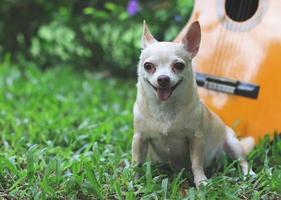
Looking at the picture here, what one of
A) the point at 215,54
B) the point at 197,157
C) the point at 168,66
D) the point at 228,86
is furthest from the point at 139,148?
the point at 215,54

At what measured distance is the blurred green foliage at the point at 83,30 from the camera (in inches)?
231

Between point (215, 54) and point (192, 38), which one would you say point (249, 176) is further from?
point (215, 54)

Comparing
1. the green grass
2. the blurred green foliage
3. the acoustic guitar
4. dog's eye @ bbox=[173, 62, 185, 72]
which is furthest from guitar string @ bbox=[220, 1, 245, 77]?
the blurred green foliage

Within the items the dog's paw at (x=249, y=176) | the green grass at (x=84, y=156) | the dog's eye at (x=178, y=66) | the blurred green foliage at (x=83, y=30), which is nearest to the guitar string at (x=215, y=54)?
the green grass at (x=84, y=156)

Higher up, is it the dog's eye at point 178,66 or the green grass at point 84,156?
the dog's eye at point 178,66

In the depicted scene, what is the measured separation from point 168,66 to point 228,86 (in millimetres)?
1073

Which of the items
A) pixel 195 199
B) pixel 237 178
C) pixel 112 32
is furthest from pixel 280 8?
pixel 112 32

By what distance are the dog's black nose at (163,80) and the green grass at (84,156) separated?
483 mm

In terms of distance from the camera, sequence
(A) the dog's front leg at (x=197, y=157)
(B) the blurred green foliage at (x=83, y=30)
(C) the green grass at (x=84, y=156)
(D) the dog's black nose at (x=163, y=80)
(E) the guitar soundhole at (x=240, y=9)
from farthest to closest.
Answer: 1. (B) the blurred green foliage at (x=83, y=30)
2. (E) the guitar soundhole at (x=240, y=9)
3. (A) the dog's front leg at (x=197, y=157)
4. (C) the green grass at (x=84, y=156)
5. (D) the dog's black nose at (x=163, y=80)

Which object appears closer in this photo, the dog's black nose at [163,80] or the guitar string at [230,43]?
the dog's black nose at [163,80]

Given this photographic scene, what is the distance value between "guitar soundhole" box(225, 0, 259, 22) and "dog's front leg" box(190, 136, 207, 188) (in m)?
1.10

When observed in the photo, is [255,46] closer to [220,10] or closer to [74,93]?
[220,10]

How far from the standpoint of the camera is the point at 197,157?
3.04 meters

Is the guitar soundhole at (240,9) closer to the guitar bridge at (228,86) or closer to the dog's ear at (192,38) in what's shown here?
the guitar bridge at (228,86)
